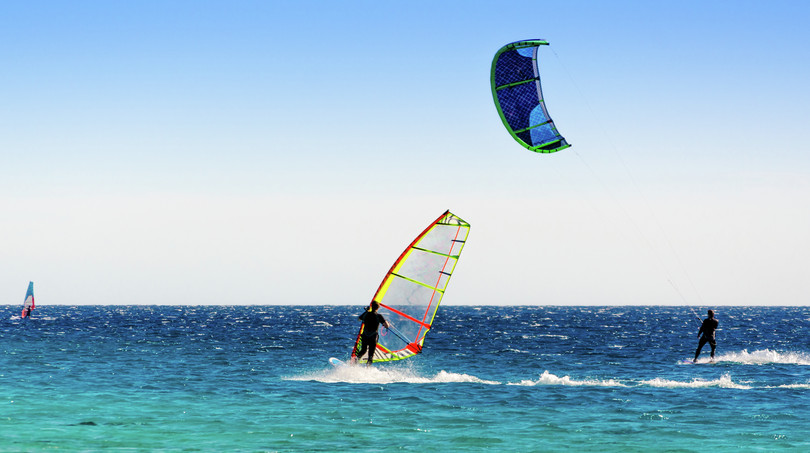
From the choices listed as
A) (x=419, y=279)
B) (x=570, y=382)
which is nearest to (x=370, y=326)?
(x=419, y=279)

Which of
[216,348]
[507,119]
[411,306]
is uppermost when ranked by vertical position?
[507,119]

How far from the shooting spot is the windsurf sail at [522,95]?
15.3 metres

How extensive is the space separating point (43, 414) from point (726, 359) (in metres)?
21.9

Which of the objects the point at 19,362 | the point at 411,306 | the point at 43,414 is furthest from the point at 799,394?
the point at 19,362

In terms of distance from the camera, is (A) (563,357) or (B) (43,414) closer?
(B) (43,414)

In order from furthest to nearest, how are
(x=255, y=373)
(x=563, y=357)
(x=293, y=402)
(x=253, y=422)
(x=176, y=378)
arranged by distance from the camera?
(x=563, y=357)
(x=255, y=373)
(x=176, y=378)
(x=293, y=402)
(x=253, y=422)

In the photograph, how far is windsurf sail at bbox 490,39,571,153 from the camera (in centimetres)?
1529

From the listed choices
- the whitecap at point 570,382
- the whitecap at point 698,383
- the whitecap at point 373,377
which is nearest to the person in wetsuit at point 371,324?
the whitecap at point 373,377

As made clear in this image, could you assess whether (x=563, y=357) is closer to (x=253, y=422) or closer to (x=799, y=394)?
(x=799, y=394)

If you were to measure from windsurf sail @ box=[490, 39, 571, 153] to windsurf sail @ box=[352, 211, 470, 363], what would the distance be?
2.53 m

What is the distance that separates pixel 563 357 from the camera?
1126 inches

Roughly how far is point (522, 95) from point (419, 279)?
4.66 metres

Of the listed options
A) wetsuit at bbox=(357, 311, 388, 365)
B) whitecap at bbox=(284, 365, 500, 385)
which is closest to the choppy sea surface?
whitecap at bbox=(284, 365, 500, 385)

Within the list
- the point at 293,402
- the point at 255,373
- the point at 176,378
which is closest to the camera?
the point at 293,402
